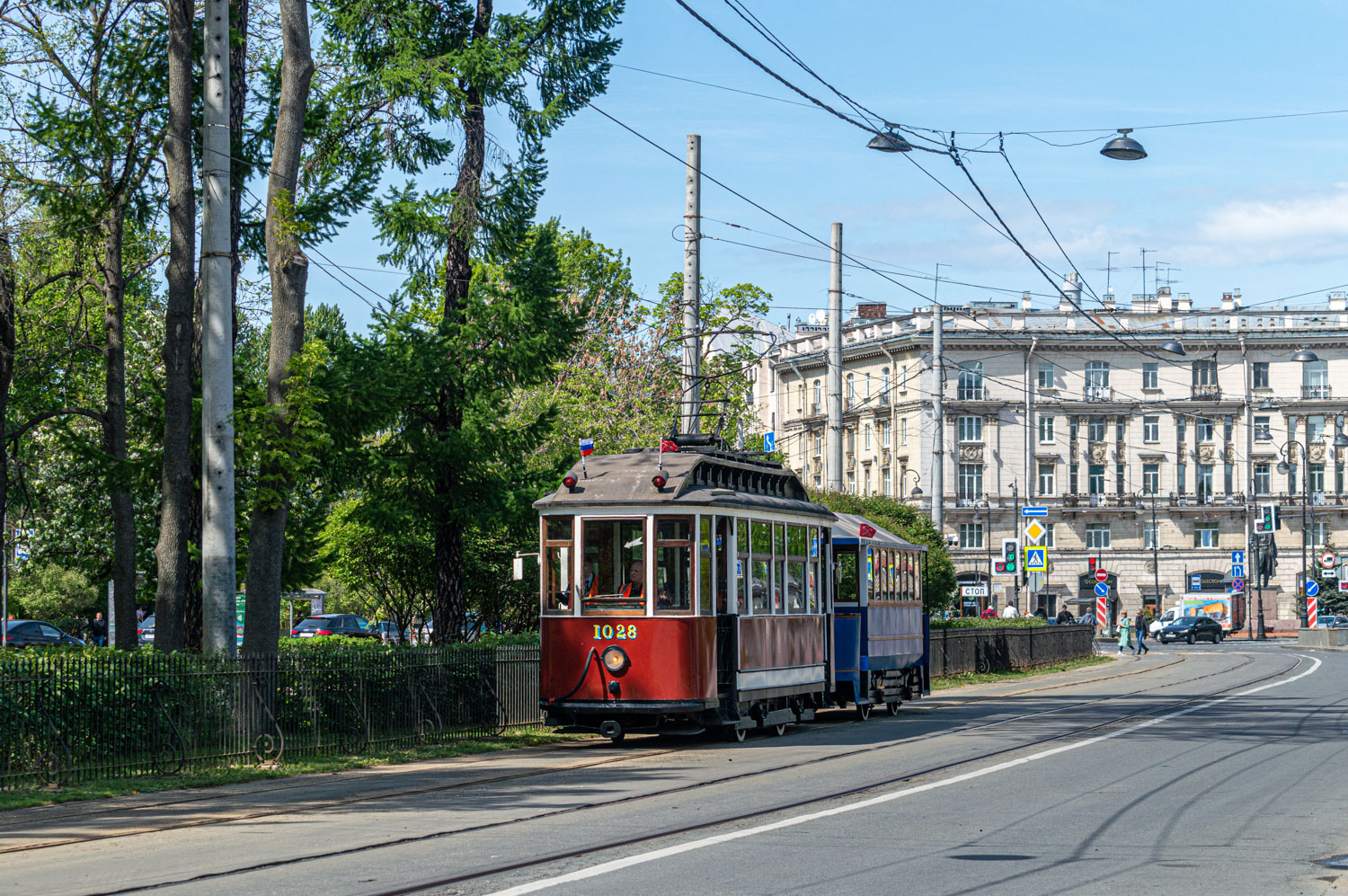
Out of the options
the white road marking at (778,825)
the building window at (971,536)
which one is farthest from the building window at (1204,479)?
the white road marking at (778,825)

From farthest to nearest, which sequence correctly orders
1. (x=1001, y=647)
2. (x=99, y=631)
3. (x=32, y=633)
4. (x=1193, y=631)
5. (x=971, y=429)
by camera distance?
(x=971, y=429) → (x=1193, y=631) → (x=32, y=633) → (x=99, y=631) → (x=1001, y=647)

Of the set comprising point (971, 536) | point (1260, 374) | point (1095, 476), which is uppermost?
point (1260, 374)

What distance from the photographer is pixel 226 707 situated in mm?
17734

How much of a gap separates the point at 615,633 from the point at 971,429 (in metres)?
82.4

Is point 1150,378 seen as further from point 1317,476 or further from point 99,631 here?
point 99,631

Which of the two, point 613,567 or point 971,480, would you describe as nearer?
point 613,567

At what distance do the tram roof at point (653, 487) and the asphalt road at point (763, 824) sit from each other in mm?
3014

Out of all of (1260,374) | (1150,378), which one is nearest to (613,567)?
(1150,378)

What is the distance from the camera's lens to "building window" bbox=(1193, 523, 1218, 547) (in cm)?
10269

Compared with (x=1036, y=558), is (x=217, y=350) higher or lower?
higher

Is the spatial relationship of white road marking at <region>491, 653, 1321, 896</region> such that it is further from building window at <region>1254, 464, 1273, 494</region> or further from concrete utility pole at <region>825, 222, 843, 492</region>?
building window at <region>1254, 464, 1273, 494</region>

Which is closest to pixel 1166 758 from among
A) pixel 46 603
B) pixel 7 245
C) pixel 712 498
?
pixel 712 498

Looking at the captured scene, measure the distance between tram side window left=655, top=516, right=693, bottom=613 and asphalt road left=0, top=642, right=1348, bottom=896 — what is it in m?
1.90

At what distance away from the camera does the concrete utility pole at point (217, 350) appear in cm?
1881
